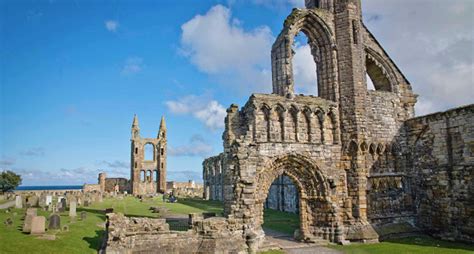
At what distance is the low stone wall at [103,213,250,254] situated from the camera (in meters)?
11.5

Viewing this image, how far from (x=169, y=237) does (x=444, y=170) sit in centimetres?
1200

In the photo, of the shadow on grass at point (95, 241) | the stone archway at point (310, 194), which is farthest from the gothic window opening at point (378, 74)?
the shadow on grass at point (95, 241)

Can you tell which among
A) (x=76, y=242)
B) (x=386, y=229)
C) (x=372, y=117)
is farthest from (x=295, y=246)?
(x=76, y=242)

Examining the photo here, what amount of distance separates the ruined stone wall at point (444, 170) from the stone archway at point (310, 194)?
4.56 metres

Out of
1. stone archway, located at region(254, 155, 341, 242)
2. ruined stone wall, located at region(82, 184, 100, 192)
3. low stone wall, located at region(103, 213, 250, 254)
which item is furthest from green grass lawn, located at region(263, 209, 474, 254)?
ruined stone wall, located at region(82, 184, 100, 192)

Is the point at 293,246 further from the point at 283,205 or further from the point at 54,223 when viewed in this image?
the point at 283,205

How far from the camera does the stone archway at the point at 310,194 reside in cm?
1520

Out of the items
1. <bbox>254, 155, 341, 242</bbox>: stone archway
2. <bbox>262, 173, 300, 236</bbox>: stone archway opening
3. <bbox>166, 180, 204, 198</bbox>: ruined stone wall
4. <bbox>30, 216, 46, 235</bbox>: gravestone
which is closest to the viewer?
<bbox>30, 216, 46, 235</bbox>: gravestone

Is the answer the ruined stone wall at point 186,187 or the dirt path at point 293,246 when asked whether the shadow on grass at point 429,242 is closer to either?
the dirt path at point 293,246

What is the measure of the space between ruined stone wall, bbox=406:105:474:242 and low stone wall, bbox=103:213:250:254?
886cm

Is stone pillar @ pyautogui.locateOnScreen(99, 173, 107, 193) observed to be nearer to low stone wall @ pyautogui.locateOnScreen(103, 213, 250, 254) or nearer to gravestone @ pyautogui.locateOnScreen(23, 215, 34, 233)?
gravestone @ pyautogui.locateOnScreen(23, 215, 34, 233)

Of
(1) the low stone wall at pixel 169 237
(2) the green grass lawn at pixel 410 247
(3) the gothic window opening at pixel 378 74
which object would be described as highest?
(3) the gothic window opening at pixel 378 74

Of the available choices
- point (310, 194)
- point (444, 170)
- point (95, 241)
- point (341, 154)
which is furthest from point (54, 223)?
point (444, 170)

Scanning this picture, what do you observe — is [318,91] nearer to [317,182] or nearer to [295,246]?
[317,182]
